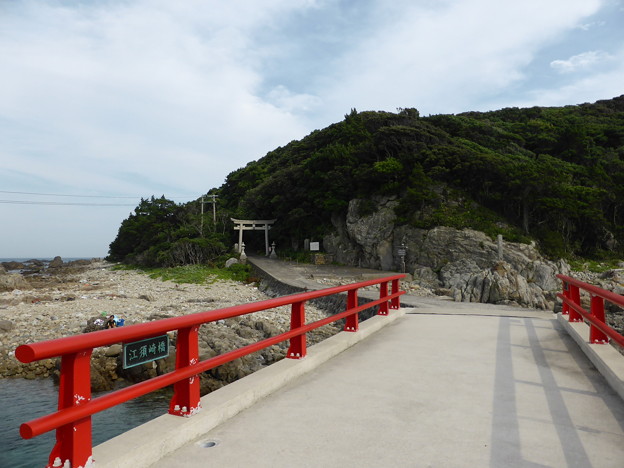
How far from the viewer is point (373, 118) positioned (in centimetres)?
4706

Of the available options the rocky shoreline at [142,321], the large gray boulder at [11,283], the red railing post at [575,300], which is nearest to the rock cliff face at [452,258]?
the rocky shoreline at [142,321]

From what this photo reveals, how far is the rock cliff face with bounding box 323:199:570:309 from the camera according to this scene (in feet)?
76.6

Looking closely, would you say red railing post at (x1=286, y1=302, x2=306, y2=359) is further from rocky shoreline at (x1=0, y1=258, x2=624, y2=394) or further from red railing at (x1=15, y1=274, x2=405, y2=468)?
rocky shoreline at (x1=0, y1=258, x2=624, y2=394)

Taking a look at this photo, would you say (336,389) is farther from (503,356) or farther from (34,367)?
(34,367)

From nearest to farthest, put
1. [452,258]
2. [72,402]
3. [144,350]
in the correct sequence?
1. [72,402]
2. [144,350]
3. [452,258]

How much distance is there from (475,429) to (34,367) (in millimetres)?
12202

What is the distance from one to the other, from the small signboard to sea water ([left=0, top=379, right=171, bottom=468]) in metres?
6.28

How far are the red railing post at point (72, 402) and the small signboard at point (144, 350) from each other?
0.29m

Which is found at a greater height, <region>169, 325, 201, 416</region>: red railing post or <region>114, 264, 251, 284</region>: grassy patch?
<region>169, 325, 201, 416</region>: red railing post

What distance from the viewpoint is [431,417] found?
12.1 ft

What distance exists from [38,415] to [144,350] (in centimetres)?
831

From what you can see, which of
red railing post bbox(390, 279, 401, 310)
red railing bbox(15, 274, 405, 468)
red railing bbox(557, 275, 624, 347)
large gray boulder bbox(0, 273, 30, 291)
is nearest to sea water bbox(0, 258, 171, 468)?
red railing post bbox(390, 279, 401, 310)

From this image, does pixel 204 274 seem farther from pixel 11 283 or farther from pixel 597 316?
pixel 597 316

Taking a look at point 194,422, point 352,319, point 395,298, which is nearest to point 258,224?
point 395,298
